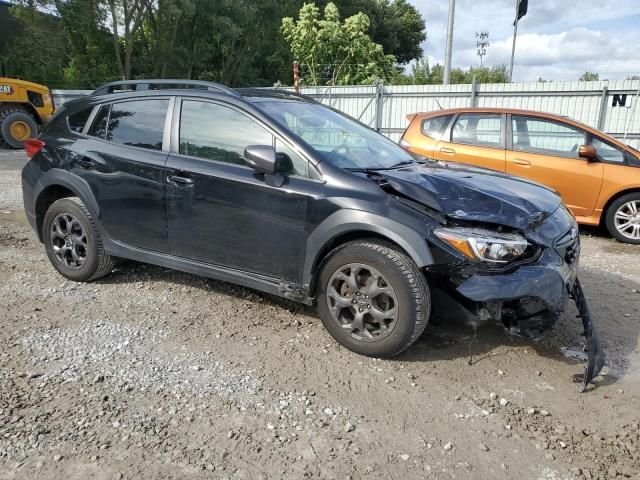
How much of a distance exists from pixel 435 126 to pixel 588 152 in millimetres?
2038

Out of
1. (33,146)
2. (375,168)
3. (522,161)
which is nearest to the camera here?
(375,168)

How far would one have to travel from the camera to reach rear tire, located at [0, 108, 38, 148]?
14758mm

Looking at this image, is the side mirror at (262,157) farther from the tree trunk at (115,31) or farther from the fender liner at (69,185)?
the tree trunk at (115,31)

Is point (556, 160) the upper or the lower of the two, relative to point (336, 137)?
lower

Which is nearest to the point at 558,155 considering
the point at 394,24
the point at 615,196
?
the point at 615,196

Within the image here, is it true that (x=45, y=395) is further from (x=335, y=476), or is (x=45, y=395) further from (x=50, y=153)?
(x=50, y=153)

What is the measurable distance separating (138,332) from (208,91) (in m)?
1.86

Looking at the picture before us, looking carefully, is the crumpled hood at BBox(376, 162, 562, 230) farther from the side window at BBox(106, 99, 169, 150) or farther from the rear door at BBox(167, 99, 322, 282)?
the side window at BBox(106, 99, 169, 150)

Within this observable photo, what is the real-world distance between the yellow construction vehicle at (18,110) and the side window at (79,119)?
12.5 metres

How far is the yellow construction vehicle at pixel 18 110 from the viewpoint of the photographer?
1476 centimetres

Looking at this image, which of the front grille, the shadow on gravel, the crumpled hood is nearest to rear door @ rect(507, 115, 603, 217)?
the shadow on gravel

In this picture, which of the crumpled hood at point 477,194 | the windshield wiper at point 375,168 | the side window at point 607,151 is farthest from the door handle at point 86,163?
the side window at point 607,151

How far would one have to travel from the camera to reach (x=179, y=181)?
12.2ft

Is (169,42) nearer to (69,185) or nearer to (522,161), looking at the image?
(522,161)
